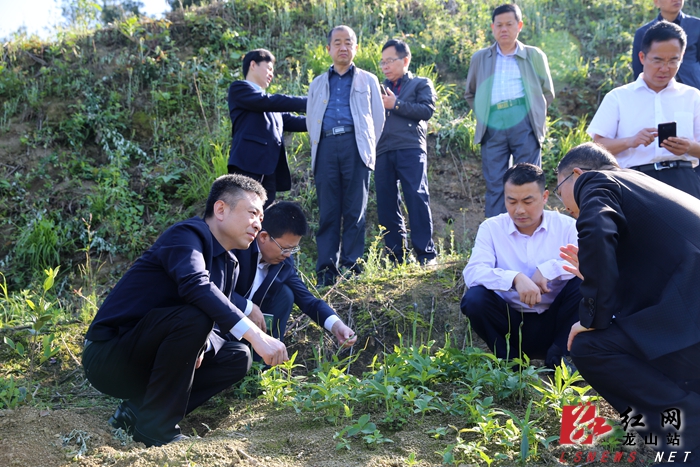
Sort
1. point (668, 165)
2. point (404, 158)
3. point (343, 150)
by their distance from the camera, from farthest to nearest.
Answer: point (404, 158)
point (343, 150)
point (668, 165)

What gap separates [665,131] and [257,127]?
3.13 metres

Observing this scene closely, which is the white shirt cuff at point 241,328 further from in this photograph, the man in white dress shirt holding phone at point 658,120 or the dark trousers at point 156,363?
the man in white dress shirt holding phone at point 658,120

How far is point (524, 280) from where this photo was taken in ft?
12.4

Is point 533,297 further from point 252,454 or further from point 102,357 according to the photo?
point 102,357

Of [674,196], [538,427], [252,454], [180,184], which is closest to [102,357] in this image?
[252,454]

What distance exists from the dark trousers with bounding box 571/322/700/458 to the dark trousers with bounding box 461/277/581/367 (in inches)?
40.2

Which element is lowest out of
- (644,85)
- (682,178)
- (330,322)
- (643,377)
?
(330,322)

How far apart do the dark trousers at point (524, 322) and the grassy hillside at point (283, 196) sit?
0.21 meters

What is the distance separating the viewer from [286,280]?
422 centimetres

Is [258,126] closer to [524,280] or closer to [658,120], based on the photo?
[524,280]

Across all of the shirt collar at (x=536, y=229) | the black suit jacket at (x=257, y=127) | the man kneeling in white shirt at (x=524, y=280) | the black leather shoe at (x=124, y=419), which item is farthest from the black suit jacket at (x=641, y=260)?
the black suit jacket at (x=257, y=127)

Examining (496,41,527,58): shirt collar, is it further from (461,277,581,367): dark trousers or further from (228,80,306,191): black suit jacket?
(461,277,581,367): dark trousers

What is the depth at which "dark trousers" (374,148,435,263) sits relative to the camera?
577cm

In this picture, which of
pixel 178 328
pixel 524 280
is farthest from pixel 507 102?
pixel 178 328
